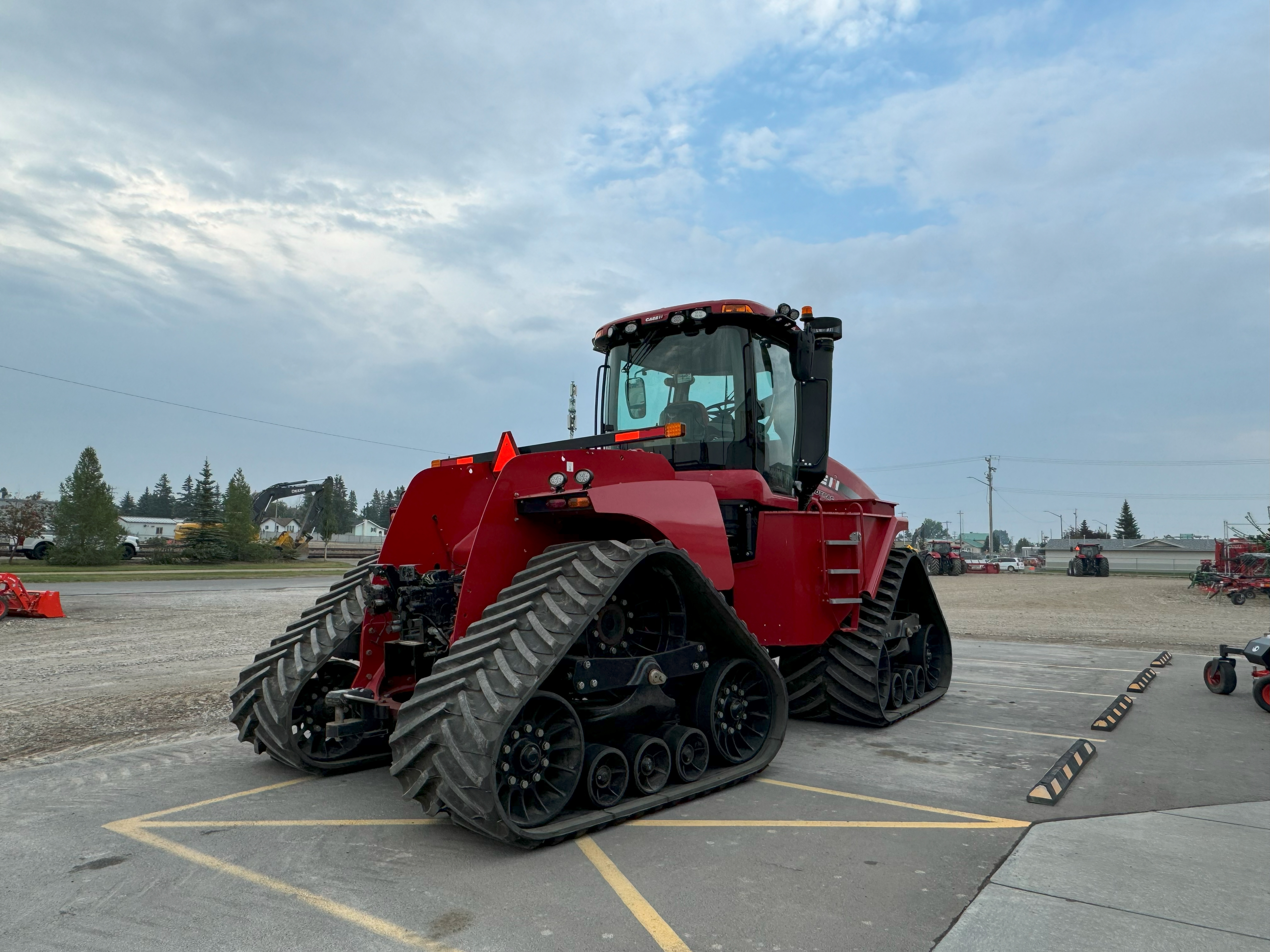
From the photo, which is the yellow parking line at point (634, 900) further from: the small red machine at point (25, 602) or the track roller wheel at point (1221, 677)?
the small red machine at point (25, 602)

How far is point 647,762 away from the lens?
4.87 metres

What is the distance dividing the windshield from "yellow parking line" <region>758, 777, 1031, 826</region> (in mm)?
2395

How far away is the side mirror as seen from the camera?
22.8 ft

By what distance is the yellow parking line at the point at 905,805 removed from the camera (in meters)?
4.77

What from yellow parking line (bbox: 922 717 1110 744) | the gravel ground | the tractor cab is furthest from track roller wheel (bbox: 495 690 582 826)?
yellow parking line (bbox: 922 717 1110 744)

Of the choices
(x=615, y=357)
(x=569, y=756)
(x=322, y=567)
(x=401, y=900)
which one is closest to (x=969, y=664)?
(x=615, y=357)

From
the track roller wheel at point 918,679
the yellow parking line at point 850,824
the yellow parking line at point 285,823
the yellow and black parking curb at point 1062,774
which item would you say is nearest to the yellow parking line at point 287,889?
the yellow parking line at point 285,823

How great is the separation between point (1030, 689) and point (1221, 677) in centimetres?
196

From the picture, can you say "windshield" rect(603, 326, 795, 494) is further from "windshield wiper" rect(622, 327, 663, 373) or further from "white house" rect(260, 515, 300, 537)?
"white house" rect(260, 515, 300, 537)

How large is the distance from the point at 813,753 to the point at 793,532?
1694 millimetres

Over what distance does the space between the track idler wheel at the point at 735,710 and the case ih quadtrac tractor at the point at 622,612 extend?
0.06ft

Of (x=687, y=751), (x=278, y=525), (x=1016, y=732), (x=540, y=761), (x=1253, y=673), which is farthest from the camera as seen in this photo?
(x=278, y=525)

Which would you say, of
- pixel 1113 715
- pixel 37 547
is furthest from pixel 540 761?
pixel 37 547

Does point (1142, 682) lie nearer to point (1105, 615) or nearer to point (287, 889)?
point (287, 889)
